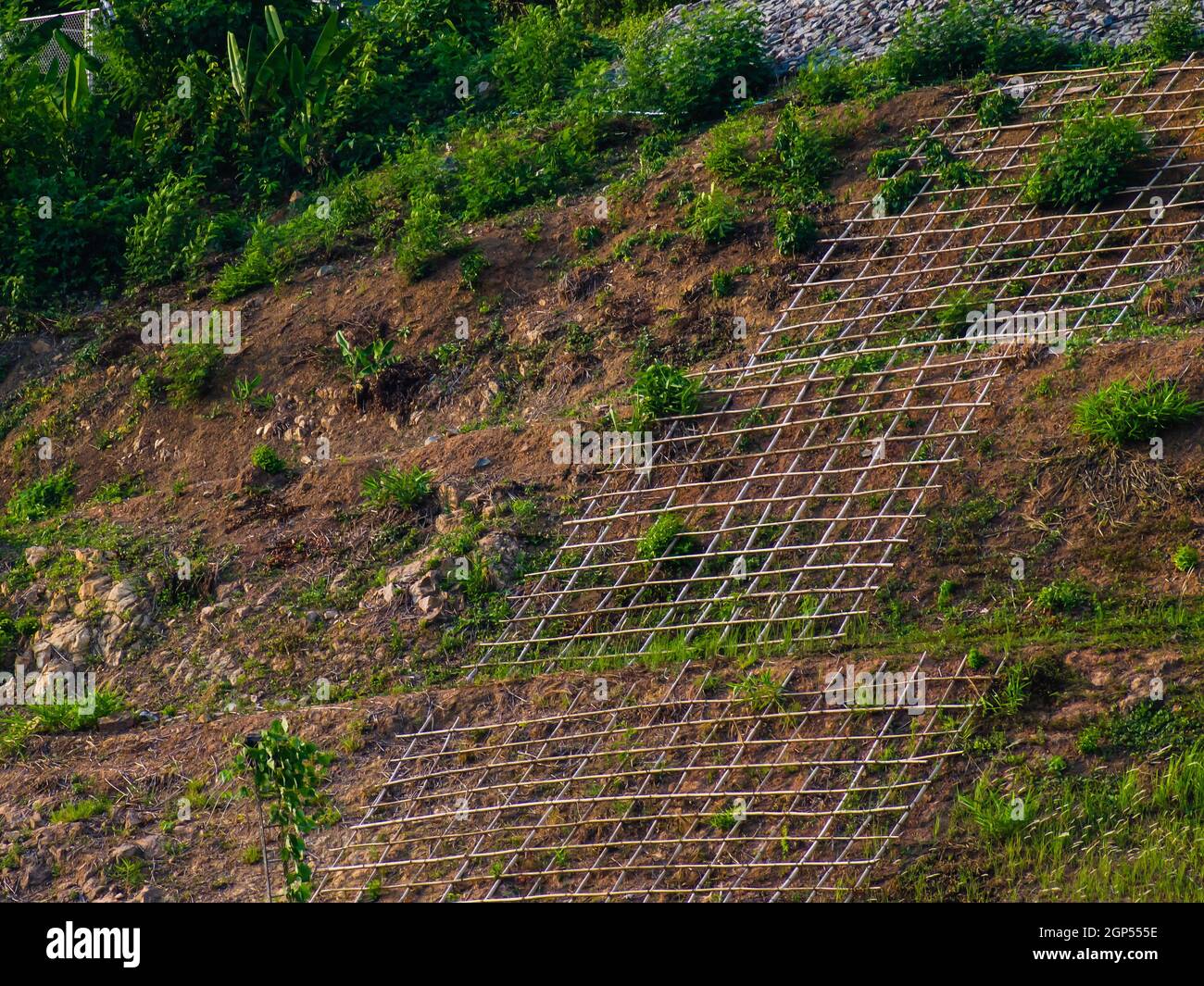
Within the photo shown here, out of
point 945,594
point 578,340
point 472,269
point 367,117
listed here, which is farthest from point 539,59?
point 945,594

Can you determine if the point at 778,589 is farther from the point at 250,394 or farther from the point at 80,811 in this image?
the point at 250,394

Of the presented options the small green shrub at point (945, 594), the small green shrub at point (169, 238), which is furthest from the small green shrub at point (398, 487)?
the small green shrub at point (169, 238)

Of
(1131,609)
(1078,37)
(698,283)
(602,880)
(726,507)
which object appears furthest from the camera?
(1078,37)

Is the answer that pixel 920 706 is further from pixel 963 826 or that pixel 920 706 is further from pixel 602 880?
pixel 602 880

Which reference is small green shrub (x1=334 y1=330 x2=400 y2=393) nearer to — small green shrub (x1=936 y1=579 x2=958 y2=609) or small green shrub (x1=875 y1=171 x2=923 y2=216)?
small green shrub (x1=875 y1=171 x2=923 y2=216)

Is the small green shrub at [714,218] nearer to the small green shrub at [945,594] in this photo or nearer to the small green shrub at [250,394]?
the small green shrub at [250,394]

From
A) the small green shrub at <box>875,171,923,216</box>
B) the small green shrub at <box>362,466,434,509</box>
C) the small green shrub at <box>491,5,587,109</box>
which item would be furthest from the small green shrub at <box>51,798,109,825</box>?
the small green shrub at <box>491,5,587,109</box>

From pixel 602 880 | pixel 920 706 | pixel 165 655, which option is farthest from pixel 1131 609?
pixel 165 655
